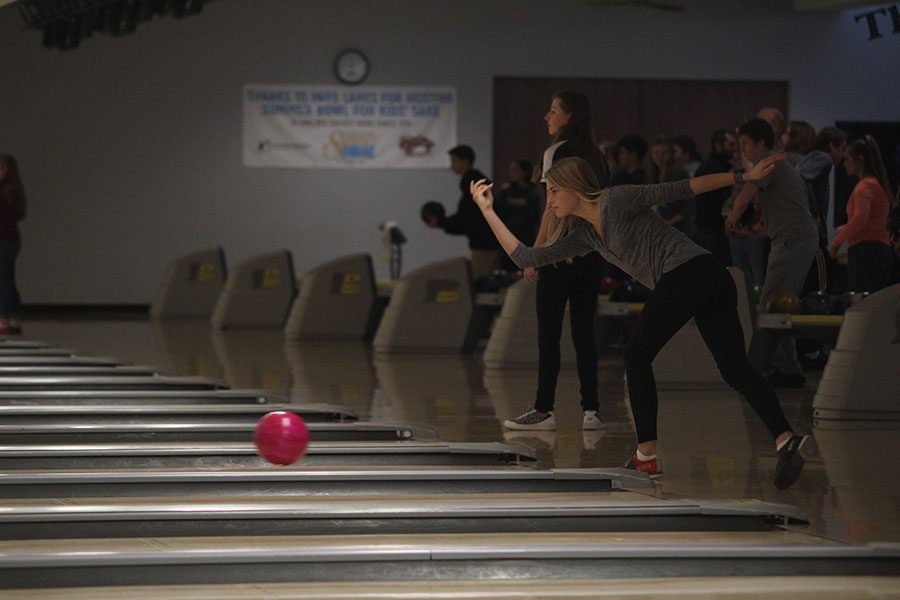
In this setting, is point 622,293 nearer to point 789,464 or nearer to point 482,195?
point 482,195

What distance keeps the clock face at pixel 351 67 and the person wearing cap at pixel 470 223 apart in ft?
16.6

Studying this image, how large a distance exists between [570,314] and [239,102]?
11555 mm

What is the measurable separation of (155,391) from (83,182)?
10467 mm

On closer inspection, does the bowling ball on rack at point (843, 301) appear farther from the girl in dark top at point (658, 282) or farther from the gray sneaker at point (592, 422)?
the girl in dark top at point (658, 282)

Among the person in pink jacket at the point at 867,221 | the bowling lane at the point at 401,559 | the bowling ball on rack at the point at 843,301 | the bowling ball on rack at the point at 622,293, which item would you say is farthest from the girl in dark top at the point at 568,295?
the bowling ball on rack at the point at 622,293

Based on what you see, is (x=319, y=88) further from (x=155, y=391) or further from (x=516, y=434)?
(x=516, y=434)

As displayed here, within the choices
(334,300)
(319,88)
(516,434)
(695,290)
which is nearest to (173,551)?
(695,290)

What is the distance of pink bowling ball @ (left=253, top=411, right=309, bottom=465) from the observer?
4.13 metres

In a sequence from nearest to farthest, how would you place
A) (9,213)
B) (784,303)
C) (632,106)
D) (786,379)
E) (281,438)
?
(281,438), (784,303), (786,379), (9,213), (632,106)

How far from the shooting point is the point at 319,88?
17.5 meters

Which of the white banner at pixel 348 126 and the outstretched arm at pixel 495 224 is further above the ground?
the white banner at pixel 348 126

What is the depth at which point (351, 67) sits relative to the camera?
17.4 metres

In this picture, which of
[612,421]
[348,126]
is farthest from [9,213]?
[612,421]

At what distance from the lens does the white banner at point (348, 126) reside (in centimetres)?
1745
